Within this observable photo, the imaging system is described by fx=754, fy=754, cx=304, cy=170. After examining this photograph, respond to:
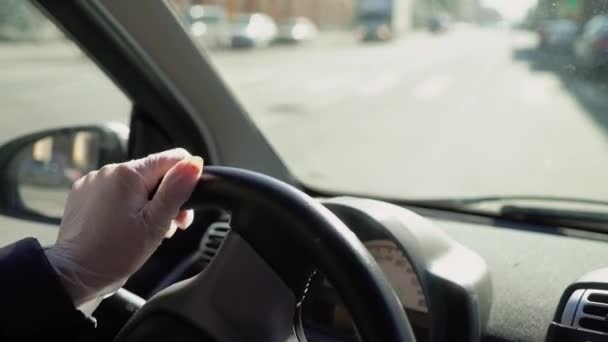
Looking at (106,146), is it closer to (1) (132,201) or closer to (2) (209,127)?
(2) (209,127)

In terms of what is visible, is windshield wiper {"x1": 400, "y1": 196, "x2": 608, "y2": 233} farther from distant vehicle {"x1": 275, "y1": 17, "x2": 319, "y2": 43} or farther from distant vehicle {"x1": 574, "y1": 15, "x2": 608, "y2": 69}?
distant vehicle {"x1": 275, "y1": 17, "x2": 319, "y2": 43}

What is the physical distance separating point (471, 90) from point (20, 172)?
10457 mm

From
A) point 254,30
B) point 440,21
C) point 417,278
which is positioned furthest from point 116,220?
point 254,30

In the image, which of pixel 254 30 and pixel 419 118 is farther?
pixel 254 30

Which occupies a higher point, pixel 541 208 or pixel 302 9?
pixel 541 208

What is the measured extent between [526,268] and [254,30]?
24.4m

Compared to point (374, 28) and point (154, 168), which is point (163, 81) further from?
point (374, 28)

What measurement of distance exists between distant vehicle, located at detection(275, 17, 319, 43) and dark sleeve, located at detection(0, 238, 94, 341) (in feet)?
87.3

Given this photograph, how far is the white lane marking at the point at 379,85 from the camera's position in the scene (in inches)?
529

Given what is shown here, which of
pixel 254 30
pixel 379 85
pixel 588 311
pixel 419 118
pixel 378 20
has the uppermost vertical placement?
pixel 588 311

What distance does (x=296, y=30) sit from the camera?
29641 mm

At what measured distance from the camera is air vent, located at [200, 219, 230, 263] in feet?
8.38

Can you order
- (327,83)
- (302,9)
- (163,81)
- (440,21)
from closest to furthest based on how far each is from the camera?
(163,81) < (440,21) < (327,83) < (302,9)

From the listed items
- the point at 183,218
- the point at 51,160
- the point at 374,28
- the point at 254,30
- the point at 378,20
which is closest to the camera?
the point at 183,218
